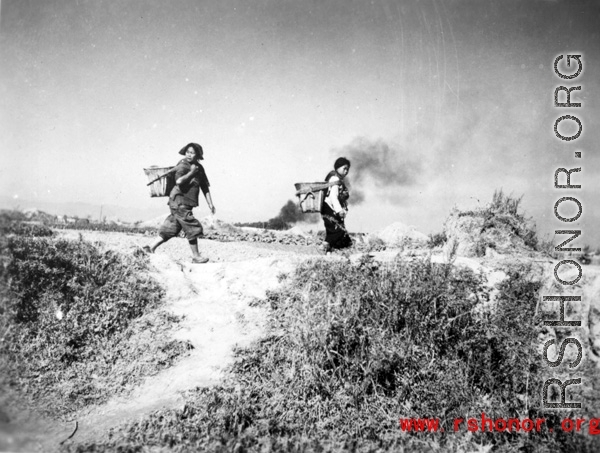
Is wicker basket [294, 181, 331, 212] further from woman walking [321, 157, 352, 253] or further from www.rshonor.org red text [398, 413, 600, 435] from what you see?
www.rshonor.org red text [398, 413, 600, 435]

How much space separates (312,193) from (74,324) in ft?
11.2

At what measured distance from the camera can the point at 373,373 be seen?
342 centimetres

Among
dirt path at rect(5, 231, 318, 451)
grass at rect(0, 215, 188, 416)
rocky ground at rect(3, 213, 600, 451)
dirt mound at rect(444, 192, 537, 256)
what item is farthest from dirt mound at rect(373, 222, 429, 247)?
grass at rect(0, 215, 188, 416)

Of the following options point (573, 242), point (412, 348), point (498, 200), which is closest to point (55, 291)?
point (412, 348)

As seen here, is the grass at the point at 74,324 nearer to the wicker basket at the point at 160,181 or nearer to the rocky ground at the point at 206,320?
the rocky ground at the point at 206,320

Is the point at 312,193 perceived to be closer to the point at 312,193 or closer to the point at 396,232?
the point at 312,193

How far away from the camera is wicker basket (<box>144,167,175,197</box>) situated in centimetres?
551

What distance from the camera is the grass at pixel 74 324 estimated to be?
11.8 feet

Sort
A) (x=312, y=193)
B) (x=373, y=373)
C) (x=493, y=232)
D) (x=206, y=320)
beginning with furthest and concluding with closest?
(x=493, y=232) → (x=312, y=193) → (x=206, y=320) → (x=373, y=373)

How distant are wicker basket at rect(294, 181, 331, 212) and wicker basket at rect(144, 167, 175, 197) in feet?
6.07

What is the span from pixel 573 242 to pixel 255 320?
3223 millimetres

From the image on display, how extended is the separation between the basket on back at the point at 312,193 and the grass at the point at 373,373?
4.71ft

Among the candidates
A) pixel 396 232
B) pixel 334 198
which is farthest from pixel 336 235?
pixel 396 232

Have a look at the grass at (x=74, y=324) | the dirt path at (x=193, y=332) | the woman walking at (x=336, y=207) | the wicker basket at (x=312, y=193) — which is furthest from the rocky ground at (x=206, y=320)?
the wicker basket at (x=312, y=193)
